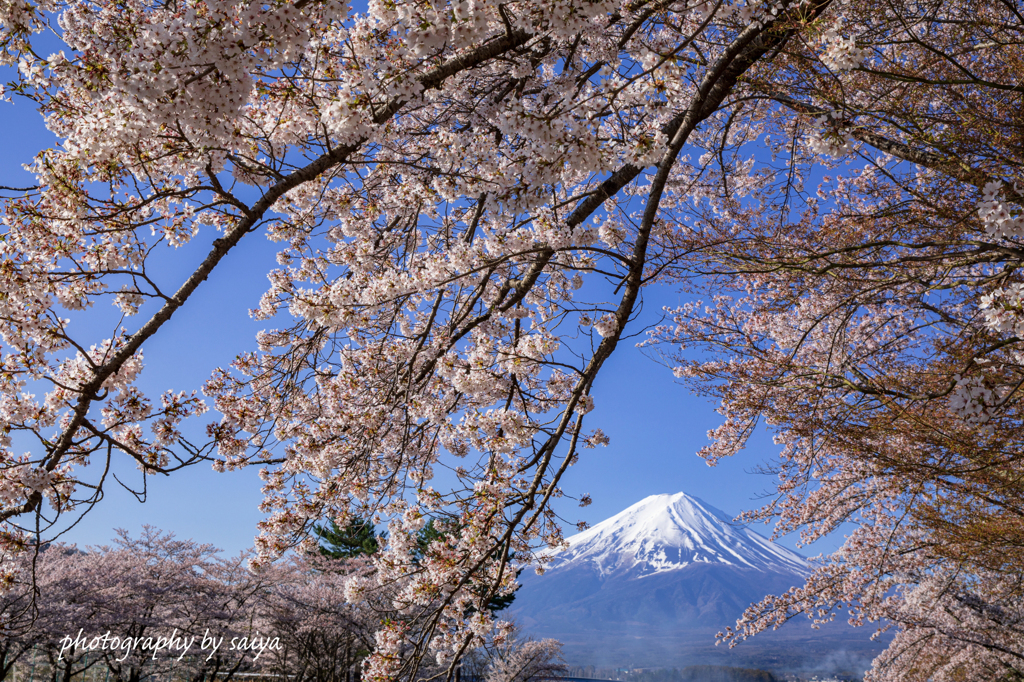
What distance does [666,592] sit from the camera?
4658 inches

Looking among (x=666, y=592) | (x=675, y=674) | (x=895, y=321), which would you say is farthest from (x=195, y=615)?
(x=666, y=592)

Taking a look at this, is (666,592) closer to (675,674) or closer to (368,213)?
(675,674)

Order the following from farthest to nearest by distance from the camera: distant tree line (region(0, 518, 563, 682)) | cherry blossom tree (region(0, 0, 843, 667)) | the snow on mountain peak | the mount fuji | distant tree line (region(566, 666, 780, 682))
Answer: the snow on mountain peak → the mount fuji → distant tree line (region(566, 666, 780, 682)) → distant tree line (region(0, 518, 563, 682)) → cherry blossom tree (region(0, 0, 843, 667))

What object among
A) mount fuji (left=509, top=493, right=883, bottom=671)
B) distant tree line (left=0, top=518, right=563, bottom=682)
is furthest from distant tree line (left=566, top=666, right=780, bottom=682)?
distant tree line (left=0, top=518, right=563, bottom=682)

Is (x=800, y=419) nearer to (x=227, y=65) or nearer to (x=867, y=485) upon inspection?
(x=867, y=485)

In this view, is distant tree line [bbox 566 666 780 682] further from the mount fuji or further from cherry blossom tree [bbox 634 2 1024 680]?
cherry blossom tree [bbox 634 2 1024 680]

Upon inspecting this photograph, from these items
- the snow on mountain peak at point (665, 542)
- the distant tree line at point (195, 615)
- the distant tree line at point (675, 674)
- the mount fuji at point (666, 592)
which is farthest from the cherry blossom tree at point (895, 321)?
the snow on mountain peak at point (665, 542)

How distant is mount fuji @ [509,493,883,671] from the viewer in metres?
89.8

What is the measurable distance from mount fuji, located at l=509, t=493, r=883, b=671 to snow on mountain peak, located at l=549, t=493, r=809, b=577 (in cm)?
24

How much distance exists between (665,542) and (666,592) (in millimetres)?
16201

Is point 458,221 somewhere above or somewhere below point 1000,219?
above

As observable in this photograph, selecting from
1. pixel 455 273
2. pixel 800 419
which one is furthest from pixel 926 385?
pixel 455 273

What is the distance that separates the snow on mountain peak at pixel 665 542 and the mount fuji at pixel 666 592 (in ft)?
0.79

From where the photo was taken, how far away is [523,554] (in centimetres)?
376
